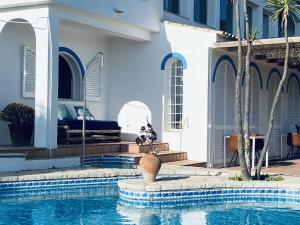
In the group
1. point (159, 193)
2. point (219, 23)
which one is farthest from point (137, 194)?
point (219, 23)

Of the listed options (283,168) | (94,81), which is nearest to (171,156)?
(283,168)

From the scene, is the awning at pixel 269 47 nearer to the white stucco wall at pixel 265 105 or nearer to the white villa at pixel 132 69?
the white villa at pixel 132 69

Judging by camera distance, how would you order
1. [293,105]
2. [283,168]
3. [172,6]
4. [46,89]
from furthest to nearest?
1. [293,105]
2. [172,6]
3. [283,168]
4. [46,89]

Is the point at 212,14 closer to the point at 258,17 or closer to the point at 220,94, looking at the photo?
the point at 258,17

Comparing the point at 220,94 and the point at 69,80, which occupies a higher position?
the point at 69,80

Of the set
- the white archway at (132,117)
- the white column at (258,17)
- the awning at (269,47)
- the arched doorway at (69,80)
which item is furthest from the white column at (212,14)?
the arched doorway at (69,80)

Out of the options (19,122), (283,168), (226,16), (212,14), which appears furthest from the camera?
(226,16)

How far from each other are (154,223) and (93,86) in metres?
9.26

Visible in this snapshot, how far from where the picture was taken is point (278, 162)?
18.2 meters

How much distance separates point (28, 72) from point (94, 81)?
266cm

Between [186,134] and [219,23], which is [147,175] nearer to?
[186,134]

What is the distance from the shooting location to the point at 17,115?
14.4m

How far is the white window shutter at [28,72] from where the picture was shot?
51.3 ft

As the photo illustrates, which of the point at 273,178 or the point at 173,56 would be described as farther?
the point at 173,56
